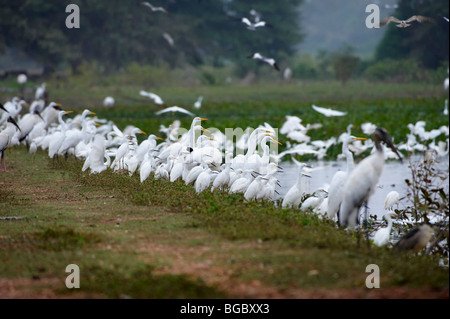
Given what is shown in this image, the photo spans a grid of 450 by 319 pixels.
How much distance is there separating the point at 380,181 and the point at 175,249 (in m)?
8.89

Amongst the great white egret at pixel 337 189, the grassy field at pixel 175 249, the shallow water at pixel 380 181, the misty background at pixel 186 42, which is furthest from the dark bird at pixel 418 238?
the misty background at pixel 186 42

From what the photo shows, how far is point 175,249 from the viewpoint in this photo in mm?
6254

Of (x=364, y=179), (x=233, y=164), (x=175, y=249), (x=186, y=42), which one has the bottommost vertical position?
(x=175, y=249)

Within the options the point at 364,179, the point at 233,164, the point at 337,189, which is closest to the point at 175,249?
the point at 364,179

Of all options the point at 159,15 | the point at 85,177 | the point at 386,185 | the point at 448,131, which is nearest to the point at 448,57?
the point at 159,15

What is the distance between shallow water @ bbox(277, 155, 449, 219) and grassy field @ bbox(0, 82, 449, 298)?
3121 millimetres

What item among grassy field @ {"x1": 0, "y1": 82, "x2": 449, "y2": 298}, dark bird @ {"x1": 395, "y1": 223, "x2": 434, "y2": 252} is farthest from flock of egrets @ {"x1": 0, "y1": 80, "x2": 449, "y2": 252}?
dark bird @ {"x1": 395, "y1": 223, "x2": 434, "y2": 252}

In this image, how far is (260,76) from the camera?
48219 mm

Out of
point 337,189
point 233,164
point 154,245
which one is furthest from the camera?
point 233,164

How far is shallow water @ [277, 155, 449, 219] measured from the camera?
11671mm

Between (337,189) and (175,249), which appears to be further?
(337,189)

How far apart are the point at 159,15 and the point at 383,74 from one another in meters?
15.8

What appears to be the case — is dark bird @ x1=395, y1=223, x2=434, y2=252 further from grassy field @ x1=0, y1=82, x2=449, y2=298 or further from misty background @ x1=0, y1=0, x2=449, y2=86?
misty background @ x1=0, y1=0, x2=449, y2=86

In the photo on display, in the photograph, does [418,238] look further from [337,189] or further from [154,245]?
→ [154,245]
